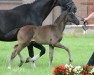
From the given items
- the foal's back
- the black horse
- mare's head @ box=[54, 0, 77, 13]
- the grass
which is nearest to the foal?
the foal's back

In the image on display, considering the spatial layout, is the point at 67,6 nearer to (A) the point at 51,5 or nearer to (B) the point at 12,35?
(A) the point at 51,5

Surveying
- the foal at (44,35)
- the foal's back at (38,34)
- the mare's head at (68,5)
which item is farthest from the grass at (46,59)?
the mare's head at (68,5)

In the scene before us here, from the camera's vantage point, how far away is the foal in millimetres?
14898

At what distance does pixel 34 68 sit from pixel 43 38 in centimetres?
84

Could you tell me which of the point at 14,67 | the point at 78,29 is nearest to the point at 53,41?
the point at 14,67

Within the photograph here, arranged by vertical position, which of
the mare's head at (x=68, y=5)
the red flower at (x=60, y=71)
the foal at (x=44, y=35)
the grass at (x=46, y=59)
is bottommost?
the grass at (x=46, y=59)

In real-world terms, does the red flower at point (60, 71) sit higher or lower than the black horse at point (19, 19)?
higher

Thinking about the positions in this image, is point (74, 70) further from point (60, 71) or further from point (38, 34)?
point (38, 34)

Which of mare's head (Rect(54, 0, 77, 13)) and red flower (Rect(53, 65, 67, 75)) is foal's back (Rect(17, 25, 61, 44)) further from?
red flower (Rect(53, 65, 67, 75))

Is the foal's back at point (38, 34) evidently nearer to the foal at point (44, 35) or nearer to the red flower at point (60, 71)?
the foal at point (44, 35)

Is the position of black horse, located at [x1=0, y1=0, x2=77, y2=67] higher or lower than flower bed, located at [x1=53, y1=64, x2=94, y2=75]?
lower

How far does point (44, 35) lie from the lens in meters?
15.2

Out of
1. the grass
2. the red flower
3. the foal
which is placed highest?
the red flower

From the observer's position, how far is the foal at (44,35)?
14898 millimetres
